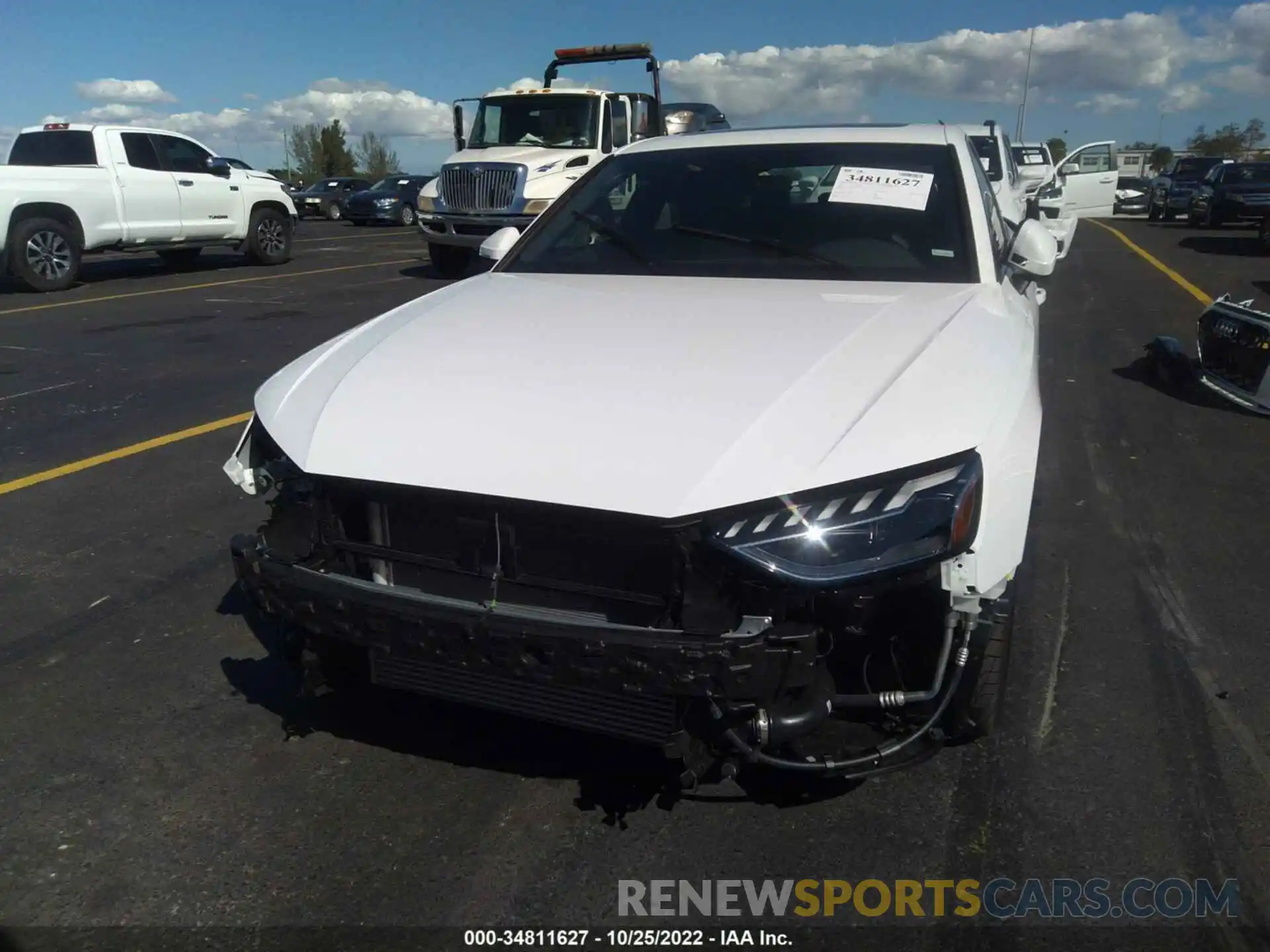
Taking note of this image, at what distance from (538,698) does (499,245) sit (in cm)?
247

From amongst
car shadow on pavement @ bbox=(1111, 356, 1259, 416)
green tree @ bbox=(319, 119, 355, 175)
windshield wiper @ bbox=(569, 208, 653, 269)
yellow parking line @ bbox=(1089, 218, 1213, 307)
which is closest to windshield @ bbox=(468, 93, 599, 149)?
yellow parking line @ bbox=(1089, 218, 1213, 307)

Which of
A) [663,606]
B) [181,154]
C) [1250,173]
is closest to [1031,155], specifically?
[1250,173]

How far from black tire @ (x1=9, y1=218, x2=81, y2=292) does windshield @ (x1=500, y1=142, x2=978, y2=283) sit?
444 inches

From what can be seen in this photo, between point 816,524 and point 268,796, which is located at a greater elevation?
point 816,524

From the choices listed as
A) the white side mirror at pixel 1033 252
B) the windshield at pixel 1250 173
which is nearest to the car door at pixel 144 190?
the white side mirror at pixel 1033 252

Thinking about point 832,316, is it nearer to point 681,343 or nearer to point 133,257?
point 681,343

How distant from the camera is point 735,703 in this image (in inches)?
89.9

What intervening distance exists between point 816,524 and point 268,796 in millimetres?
1631

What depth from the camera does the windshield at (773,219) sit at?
12.2 ft

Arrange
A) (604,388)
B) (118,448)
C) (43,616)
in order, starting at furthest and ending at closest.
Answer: (118,448)
(43,616)
(604,388)

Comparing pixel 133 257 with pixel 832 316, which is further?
pixel 133 257

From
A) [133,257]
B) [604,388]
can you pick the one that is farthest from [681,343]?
[133,257]

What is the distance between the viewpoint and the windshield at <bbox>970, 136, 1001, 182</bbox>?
1170 cm

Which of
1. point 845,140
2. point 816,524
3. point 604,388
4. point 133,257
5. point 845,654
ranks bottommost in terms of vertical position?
point 133,257
